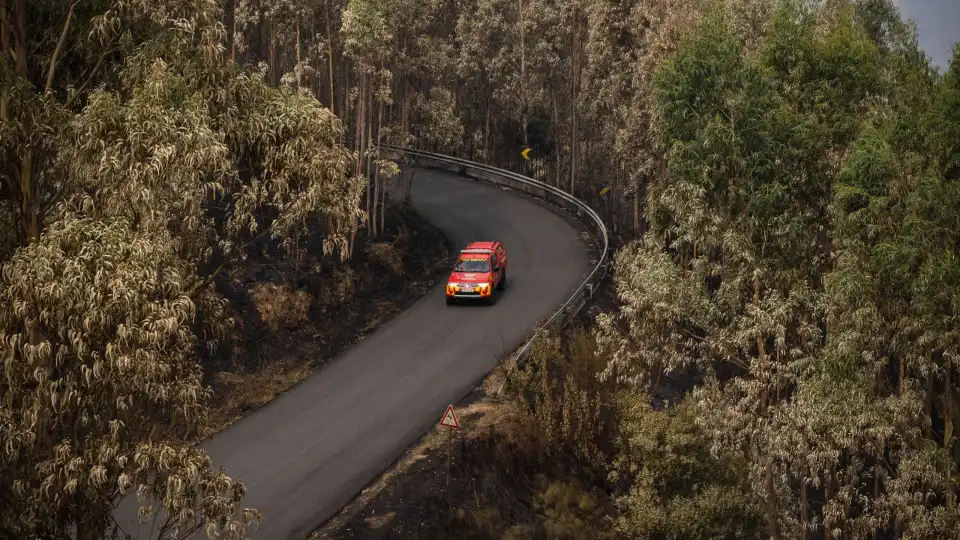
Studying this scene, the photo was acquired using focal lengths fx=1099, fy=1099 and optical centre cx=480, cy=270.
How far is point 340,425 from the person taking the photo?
92.1ft

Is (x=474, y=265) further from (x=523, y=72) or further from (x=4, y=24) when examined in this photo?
(x=523, y=72)

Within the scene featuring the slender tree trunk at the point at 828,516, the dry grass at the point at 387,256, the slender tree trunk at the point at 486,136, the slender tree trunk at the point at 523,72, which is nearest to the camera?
the slender tree trunk at the point at 828,516

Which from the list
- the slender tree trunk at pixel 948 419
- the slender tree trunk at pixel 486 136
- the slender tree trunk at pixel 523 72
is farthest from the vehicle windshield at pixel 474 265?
the slender tree trunk at pixel 486 136

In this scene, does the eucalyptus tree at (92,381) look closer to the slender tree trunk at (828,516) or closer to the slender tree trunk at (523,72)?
the slender tree trunk at (828,516)

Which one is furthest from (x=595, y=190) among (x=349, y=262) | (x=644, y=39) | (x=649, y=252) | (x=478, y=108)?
(x=649, y=252)

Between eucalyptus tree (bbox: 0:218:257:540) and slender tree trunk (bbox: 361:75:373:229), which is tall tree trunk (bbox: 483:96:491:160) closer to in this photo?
slender tree trunk (bbox: 361:75:373:229)

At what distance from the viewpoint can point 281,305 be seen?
34188 mm

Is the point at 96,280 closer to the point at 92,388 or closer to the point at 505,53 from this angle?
the point at 92,388

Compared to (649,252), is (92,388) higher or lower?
lower

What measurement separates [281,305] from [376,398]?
6058mm

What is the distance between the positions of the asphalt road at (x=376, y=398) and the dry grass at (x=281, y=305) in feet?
7.47

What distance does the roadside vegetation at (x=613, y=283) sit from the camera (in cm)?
1468

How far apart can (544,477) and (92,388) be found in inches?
526

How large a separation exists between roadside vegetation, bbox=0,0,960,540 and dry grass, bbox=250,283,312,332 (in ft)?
0.32
